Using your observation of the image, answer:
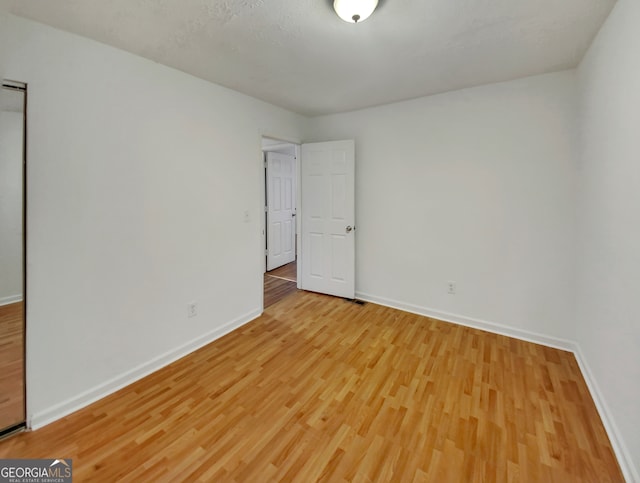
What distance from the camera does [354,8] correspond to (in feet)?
4.98

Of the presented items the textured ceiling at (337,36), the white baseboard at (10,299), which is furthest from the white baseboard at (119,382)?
the textured ceiling at (337,36)

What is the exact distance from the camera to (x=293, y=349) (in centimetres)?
260

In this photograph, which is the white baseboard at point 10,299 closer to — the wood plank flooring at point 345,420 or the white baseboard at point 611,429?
the wood plank flooring at point 345,420

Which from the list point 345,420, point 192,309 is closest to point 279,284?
point 192,309

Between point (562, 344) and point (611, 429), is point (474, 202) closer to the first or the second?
point (562, 344)

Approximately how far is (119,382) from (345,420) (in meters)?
1.65

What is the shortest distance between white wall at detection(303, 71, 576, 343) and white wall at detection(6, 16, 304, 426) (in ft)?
5.61

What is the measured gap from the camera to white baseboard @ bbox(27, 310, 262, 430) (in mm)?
1757

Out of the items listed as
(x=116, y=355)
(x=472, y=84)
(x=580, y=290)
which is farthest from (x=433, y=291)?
(x=116, y=355)

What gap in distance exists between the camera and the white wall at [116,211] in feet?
5.65

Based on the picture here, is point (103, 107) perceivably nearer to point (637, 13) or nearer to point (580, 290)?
point (637, 13)
